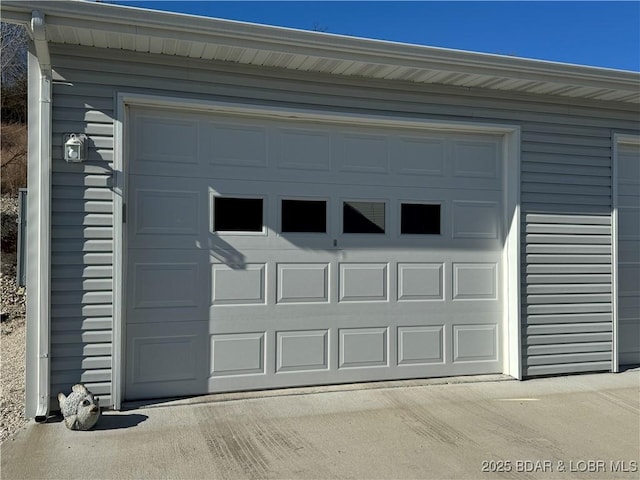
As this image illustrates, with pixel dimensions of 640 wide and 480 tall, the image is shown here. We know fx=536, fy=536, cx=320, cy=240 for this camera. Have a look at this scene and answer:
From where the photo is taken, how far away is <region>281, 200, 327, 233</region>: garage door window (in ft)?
15.6

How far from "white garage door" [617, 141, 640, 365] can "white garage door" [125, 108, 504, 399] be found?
1592 millimetres

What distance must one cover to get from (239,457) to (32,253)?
215cm

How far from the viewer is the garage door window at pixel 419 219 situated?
508 cm

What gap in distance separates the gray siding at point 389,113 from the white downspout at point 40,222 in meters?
0.08

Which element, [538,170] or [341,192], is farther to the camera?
[538,170]

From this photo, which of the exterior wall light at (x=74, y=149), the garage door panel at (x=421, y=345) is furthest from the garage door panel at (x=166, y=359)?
the garage door panel at (x=421, y=345)

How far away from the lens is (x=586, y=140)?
551 centimetres

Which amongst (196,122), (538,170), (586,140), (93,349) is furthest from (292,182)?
(586,140)

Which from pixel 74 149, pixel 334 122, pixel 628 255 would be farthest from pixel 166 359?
pixel 628 255

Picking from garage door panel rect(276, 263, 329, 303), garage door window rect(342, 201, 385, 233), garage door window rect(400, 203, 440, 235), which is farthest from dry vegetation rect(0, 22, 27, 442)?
garage door window rect(400, 203, 440, 235)

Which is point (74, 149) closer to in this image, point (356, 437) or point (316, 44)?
point (316, 44)

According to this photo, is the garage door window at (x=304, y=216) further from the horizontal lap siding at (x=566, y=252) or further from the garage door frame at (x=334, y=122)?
the horizontal lap siding at (x=566, y=252)

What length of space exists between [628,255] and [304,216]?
3.72m

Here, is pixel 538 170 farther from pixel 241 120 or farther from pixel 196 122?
pixel 196 122
